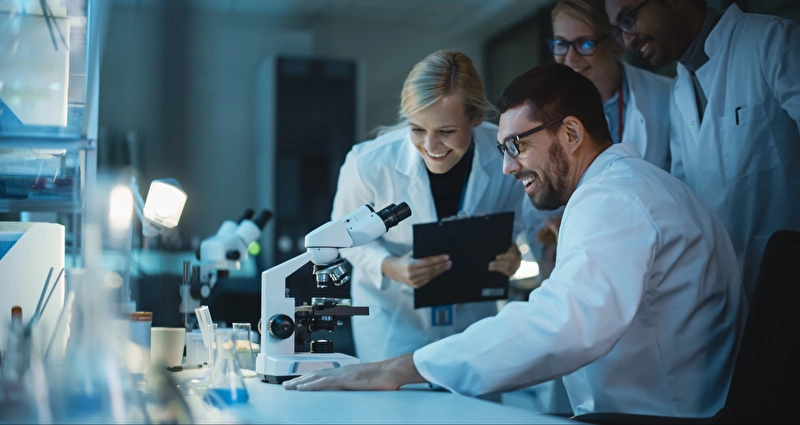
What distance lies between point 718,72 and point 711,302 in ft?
3.04

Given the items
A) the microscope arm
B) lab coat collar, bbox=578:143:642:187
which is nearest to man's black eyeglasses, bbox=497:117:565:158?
lab coat collar, bbox=578:143:642:187

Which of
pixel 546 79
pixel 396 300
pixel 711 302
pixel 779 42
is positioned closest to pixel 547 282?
pixel 711 302

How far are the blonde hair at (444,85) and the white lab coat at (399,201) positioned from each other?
205mm

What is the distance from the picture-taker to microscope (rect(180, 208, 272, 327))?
7.25 feet

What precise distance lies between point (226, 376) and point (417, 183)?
137 centimetres

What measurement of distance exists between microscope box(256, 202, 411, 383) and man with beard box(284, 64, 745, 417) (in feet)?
0.60

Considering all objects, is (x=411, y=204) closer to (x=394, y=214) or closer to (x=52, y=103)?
(x=394, y=214)

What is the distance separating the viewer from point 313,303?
1.78 m

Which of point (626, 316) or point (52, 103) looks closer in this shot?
point (626, 316)

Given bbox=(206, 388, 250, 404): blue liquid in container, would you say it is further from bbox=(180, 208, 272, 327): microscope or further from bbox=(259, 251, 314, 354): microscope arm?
bbox=(180, 208, 272, 327): microscope

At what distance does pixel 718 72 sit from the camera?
215 centimetres

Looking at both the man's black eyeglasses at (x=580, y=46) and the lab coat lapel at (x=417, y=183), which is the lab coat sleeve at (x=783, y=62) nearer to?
the man's black eyeglasses at (x=580, y=46)

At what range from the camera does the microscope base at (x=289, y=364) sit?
1647 millimetres

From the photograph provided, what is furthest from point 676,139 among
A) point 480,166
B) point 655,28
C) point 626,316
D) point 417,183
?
point 626,316
